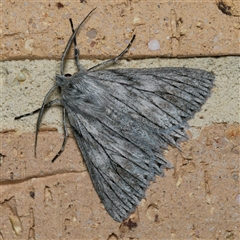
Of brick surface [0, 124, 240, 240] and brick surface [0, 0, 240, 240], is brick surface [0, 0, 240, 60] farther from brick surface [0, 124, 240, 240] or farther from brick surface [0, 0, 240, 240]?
brick surface [0, 124, 240, 240]

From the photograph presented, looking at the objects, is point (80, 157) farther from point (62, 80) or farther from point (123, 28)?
point (123, 28)

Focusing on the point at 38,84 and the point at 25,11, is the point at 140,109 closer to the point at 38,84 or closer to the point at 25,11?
the point at 38,84

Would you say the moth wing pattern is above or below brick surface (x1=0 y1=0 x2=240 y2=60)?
below

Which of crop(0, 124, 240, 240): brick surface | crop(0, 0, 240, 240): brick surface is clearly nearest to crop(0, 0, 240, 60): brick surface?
crop(0, 0, 240, 240): brick surface

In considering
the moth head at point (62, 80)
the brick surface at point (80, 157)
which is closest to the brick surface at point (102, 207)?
the brick surface at point (80, 157)

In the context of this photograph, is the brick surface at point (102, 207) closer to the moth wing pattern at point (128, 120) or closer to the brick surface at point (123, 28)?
the moth wing pattern at point (128, 120)

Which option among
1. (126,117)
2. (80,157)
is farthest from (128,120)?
(80,157)

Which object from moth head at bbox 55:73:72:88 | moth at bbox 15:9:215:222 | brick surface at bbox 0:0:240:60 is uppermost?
brick surface at bbox 0:0:240:60
